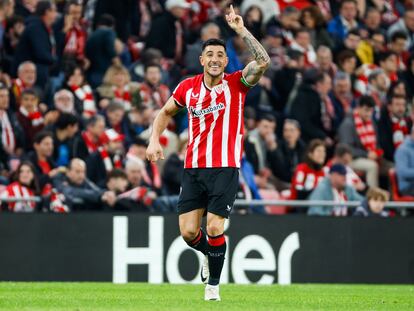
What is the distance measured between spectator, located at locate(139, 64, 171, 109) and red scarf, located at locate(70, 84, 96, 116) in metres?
0.85

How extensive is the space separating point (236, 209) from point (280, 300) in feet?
19.0

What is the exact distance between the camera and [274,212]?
18.0 meters

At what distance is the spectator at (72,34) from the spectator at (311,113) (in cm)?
347

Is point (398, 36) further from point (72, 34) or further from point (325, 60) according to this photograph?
point (72, 34)

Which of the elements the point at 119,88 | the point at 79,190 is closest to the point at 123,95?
the point at 119,88

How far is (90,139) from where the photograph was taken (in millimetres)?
17578

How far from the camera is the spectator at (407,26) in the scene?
77.8 ft

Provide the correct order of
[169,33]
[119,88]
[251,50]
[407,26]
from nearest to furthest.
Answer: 1. [251,50]
2. [119,88]
3. [169,33]
4. [407,26]

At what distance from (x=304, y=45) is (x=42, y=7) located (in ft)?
15.8

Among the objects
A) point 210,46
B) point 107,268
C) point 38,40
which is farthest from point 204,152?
point 38,40

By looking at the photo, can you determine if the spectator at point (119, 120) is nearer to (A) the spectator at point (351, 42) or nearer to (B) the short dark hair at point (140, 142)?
(B) the short dark hair at point (140, 142)

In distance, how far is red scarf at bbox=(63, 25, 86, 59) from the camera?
1956 centimetres

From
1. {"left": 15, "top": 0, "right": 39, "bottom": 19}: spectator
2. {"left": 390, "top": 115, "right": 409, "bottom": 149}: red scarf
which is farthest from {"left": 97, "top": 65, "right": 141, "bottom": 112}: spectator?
{"left": 390, "top": 115, "right": 409, "bottom": 149}: red scarf

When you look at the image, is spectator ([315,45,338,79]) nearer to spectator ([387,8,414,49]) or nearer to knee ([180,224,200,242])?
spectator ([387,8,414,49])
